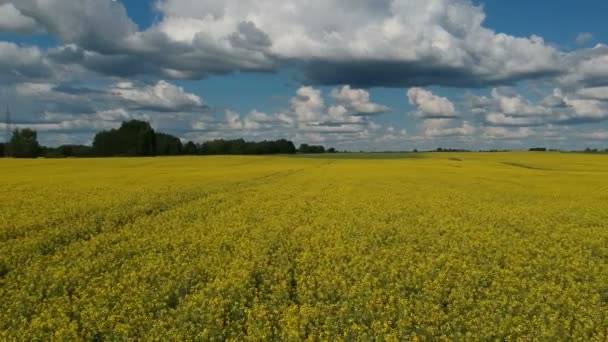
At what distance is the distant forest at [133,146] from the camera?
113 metres

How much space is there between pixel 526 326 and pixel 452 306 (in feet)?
5.07

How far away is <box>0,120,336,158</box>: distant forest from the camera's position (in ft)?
372

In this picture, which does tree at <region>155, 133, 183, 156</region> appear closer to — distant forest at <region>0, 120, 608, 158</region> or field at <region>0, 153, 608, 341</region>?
distant forest at <region>0, 120, 608, 158</region>

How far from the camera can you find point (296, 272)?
1359 centimetres

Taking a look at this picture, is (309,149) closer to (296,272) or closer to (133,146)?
(133,146)

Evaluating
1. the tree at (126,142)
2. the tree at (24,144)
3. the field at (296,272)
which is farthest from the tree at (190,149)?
the field at (296,272)

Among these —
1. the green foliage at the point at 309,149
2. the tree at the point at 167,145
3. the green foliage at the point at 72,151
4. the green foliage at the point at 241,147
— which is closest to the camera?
the green foliage at the point at 72,151

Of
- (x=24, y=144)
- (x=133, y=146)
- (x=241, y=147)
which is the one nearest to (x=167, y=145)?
(x=133, y=146)

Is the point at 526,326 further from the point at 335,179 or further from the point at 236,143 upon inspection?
the point at 236,143

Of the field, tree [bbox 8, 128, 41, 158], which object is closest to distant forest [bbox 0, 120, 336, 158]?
Answer: tree [bbox 8, 128, 41, 158]

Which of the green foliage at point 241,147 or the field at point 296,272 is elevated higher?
the green foliage at point 241,147

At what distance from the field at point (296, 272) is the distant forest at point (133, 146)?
9865cm

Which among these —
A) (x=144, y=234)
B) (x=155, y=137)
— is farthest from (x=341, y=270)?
(x=155, y=137)

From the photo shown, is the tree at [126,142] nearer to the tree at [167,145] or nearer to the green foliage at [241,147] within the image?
the tree at [167,145]
